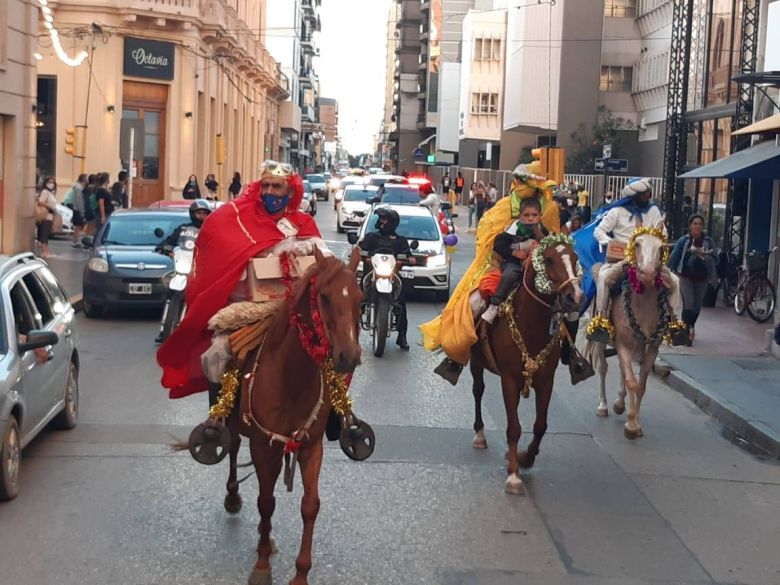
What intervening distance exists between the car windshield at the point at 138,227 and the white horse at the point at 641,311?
978cm

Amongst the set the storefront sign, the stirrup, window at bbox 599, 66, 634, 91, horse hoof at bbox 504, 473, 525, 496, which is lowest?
horse hoof at bbox 504, 473, 525, 496

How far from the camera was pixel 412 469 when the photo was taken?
890 centimetres

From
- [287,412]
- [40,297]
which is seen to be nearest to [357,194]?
[40,297]

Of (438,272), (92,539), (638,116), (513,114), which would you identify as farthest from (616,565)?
(513,114)

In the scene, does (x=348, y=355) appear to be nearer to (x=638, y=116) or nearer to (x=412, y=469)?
(x=412, y=469)

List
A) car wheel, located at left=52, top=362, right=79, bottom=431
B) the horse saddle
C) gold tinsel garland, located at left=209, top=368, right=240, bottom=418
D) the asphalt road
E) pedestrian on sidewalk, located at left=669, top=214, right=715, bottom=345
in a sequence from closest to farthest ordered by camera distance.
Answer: gold tinsel garland, located at left=209, top=368, right=240, bottom=418, the asphalt road, the horse saddle, car wheel, located at left=52, top=362, right=79, bottom=431, pedestrian on sidewalk, located at left=669, top=214, right=715, bottom=345

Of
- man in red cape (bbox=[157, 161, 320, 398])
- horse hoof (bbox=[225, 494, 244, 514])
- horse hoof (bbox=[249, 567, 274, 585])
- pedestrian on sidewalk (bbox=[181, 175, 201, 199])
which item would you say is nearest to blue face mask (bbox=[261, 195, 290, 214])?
man in red cape (bbox=[157, 161, 320, 398])

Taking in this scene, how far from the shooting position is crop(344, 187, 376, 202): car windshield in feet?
142

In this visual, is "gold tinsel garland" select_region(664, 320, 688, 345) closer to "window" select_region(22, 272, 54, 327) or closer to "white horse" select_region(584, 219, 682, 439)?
"white horse" select_region(584, 219, 682, 439)

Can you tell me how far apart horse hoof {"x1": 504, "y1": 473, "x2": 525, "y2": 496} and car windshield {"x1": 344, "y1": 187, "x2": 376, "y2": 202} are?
115ft

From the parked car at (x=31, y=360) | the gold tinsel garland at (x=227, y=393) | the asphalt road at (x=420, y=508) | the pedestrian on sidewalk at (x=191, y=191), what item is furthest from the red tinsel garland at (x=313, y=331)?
the pedestrian on sidewalk at (x=191, y=191)

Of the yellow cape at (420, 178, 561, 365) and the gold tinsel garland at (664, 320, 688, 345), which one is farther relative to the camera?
the gold tinsel garland at (664, 320, 688, 345)

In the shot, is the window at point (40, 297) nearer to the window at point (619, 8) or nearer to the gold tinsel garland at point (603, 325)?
the gold tinsel garland at point (603, 325)

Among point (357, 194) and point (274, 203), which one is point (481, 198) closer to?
point (357, 194)
